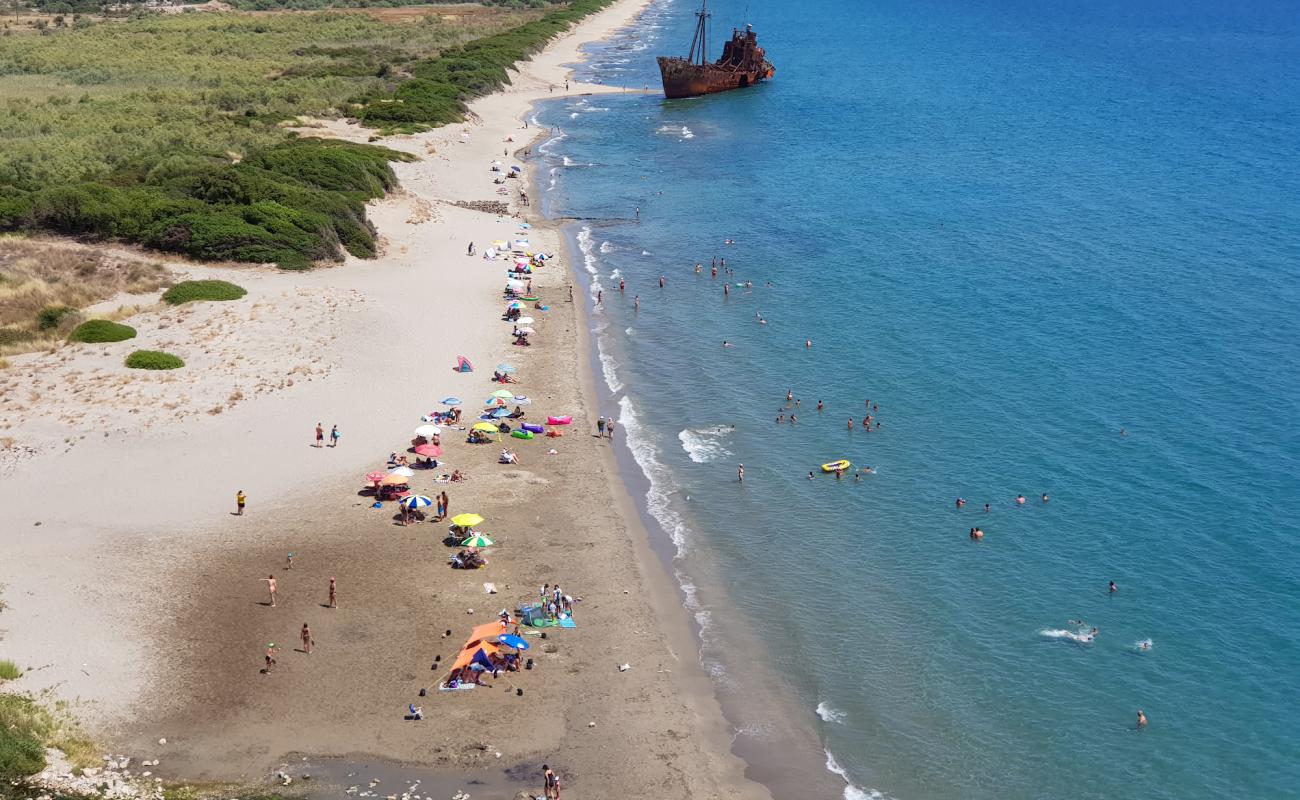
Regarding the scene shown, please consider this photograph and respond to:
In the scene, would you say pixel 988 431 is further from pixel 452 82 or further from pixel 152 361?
pixel 452 82

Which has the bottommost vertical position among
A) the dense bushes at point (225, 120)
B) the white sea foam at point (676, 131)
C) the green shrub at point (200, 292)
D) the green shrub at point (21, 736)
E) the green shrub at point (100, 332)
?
the green shrub at point (21, 736)

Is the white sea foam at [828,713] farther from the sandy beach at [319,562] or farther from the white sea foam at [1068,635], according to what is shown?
the white sea foam at [1068,635]

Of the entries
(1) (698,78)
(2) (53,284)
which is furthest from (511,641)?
(1) (698,78)

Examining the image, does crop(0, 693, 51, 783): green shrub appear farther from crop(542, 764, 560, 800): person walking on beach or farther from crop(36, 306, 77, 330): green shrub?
crop(36, 306, 77, 330): green shrub

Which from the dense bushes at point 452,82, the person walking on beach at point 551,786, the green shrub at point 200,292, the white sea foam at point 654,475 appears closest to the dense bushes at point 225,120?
the dense bushes at point 452,82

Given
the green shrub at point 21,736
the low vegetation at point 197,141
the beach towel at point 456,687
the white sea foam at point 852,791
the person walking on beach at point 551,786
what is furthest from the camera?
the low vegetation at point 197,141

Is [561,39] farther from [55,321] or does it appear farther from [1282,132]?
[55,321]
